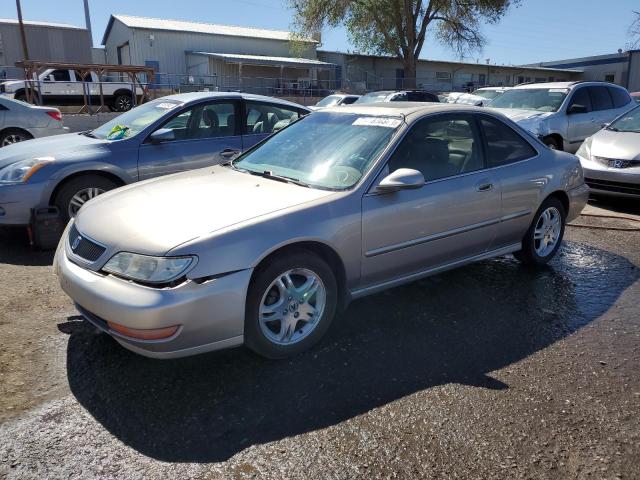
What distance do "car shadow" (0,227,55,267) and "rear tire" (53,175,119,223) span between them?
44 centimetres

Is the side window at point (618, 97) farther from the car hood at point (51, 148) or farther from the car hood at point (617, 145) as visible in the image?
the car hood at point (51, 148)

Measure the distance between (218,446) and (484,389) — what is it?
1.46m

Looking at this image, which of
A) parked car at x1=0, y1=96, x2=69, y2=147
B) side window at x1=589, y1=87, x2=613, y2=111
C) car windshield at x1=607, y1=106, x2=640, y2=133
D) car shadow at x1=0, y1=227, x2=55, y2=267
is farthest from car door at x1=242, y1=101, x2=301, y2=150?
parked car at x1=0, y1=96, x2=69, y2=147

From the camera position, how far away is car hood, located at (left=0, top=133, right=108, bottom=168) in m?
5.48

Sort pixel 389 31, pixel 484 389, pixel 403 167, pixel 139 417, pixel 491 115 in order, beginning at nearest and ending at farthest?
pixel 139 417
pixel 484 389
pixel 403 167
pixel 491 115
pixel 389 31

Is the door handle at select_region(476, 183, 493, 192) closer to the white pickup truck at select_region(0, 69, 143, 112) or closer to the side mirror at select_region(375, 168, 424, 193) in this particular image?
the side mirror at select_region(375, 168, 424, 193)

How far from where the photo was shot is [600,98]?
34.4 feet

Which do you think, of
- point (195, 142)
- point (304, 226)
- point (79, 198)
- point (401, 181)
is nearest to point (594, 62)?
point (195, 142)

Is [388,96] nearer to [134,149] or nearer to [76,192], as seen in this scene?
[134,149]

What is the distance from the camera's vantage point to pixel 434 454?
2408mm

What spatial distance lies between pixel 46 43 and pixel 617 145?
4208 centimetres

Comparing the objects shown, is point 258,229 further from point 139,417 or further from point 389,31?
point 389,31

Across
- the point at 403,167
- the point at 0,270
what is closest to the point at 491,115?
the point at 403,167

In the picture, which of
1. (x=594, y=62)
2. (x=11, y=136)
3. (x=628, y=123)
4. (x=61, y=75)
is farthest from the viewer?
(x=594, y=62)
